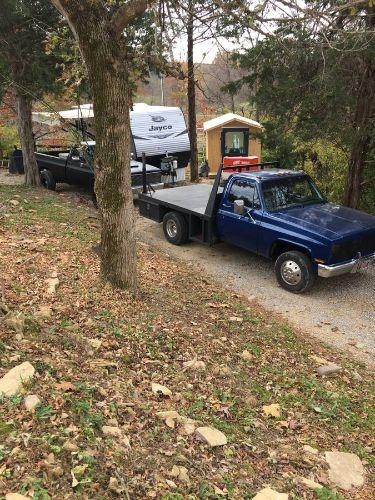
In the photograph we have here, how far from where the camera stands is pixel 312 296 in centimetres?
761

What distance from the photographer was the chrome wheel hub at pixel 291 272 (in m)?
7.54

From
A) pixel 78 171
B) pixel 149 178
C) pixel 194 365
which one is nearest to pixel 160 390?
pixel 194 365

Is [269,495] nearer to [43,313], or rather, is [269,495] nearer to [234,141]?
[43,313]

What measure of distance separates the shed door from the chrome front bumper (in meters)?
12.7

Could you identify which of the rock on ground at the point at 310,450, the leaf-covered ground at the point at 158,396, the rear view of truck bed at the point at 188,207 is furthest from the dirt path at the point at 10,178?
the rock on ground at the point at 310,450

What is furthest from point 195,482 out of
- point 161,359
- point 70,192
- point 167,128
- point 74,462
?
point 167,128

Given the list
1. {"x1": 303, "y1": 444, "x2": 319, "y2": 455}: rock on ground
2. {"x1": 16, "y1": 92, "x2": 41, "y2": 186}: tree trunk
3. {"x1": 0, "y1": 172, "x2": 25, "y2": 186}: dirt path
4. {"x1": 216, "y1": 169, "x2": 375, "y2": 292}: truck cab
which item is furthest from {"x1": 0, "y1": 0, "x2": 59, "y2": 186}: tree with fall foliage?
{"x1": 303, "y1": 444, "x2": 319, "y2": 455}: rock on ground

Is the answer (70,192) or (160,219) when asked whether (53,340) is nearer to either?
(160,219)

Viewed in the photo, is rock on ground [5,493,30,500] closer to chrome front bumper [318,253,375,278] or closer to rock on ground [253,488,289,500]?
rock on ground [253,488,289,500]

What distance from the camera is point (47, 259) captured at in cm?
684

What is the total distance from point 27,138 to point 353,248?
428 inches

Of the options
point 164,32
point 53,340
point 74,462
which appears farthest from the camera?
point 164,32

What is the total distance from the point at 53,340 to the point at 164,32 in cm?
432

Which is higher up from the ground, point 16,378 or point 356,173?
point 356,173
